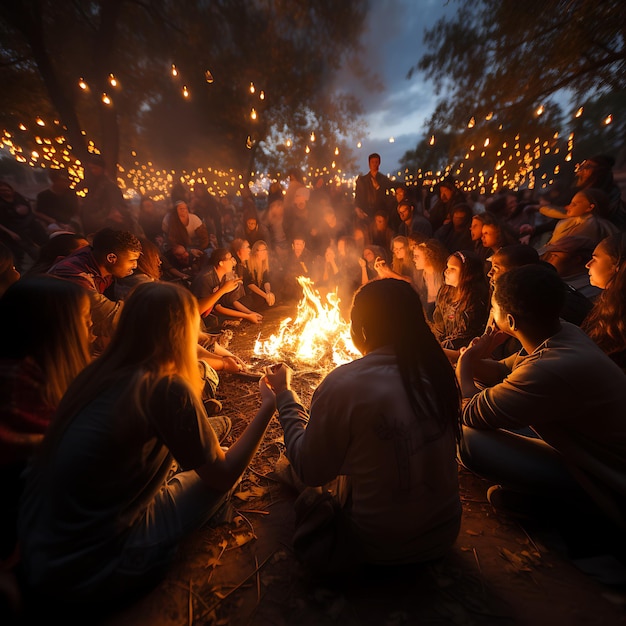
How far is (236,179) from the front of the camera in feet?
88.0

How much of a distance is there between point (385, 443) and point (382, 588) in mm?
1260

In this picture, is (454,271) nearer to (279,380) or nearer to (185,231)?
(279,380)

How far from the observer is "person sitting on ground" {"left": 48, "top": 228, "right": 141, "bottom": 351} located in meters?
4.11

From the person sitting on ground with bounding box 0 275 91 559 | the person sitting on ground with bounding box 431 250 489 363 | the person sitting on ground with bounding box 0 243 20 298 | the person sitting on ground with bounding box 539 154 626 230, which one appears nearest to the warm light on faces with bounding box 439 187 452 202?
the person sitting on ground with bounding box 539 154 626 230

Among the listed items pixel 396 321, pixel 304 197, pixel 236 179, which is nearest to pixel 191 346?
pixel 396 321

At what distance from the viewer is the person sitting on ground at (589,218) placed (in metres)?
5.34

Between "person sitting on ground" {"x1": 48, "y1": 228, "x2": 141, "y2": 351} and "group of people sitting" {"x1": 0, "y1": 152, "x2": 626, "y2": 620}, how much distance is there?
2114 mm

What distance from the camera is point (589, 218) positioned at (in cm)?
542

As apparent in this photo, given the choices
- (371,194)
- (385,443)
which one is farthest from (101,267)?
(371,194)

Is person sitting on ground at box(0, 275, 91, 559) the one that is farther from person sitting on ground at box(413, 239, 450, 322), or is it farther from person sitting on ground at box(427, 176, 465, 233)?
person sitting on ground at box(427, 176, 465, 233)

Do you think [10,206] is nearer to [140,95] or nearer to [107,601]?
[107,601]

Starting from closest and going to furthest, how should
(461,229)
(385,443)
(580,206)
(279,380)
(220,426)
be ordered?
(385,443) < (279,380) < (220,426) < (580,206) < (461,229)

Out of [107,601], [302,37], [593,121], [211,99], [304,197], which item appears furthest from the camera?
[593,121]

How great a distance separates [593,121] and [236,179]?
32586mm
